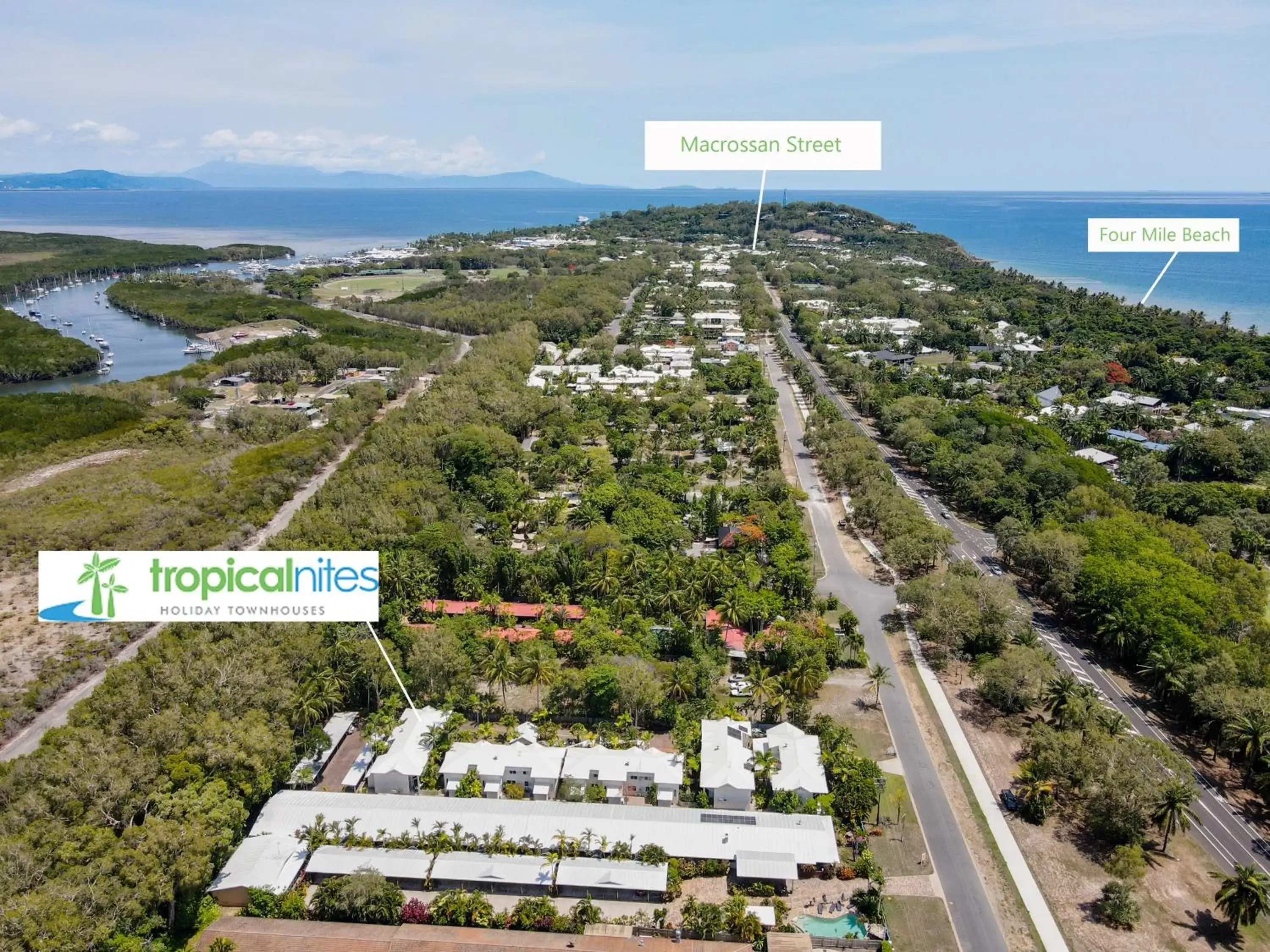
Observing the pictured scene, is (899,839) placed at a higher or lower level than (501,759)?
lower

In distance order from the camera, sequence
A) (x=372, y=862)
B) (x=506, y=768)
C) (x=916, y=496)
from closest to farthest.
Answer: (x=372, y=862), (x=506, y=768), (x=916, y=496)

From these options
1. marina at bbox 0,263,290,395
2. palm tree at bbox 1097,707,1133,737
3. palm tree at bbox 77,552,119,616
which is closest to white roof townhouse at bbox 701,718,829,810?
palm tree at bbox 1097,707,1133,737

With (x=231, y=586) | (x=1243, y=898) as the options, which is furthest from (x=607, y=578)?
(x=1243, y=898)

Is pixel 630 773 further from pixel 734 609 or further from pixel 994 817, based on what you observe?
pixel 994 817

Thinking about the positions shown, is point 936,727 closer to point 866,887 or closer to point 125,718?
point 866,887

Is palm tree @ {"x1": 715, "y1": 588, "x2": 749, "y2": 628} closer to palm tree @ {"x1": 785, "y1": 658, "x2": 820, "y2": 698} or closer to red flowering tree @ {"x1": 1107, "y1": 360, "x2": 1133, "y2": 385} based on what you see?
palm tree @ {"x1": 785, "y1": 658, "x2": 820, "y2": 698}

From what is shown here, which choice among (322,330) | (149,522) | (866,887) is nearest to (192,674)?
(149,522)
